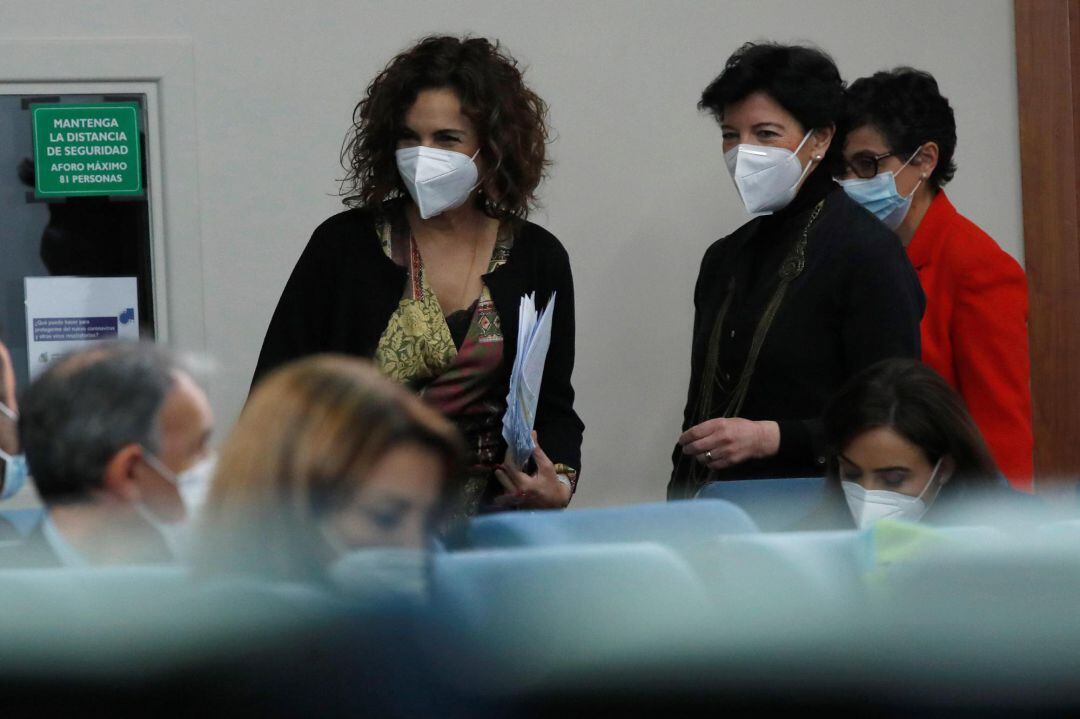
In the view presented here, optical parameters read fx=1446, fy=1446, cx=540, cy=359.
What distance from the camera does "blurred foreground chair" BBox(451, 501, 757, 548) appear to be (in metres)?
1.12

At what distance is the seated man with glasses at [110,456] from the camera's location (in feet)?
3.33

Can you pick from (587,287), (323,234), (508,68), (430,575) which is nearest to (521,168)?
(508,68)

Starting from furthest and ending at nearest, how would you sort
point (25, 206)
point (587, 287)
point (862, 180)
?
point (587, 287)
point (25, 206)
point (862, 180)

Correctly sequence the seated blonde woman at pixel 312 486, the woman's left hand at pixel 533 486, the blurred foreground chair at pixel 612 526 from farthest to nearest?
1. the woman's left hand at pixel 533 486
2. the blurred foreground chair at pixel 612 526
3. the seated blonde woman at pixel 312 486

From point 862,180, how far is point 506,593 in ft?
6.74

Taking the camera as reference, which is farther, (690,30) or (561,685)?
(690,30)

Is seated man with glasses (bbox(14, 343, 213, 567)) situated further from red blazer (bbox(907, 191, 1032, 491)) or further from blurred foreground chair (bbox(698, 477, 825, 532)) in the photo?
red blazer (bbox(907, 191, 1032, 491))

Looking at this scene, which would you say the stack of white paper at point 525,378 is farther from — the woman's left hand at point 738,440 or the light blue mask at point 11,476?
the light blue mask at point 11,476

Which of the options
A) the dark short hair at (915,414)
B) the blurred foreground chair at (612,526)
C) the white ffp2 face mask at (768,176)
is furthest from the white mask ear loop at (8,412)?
the white ffp2 face mask at (768,176)

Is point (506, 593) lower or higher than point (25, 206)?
lower

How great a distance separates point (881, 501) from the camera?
1741 mm

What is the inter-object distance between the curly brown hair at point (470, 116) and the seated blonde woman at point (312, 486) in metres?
1.42

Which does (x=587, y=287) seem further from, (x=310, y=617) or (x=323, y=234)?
(x=310, y=617)

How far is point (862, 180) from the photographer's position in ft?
9.54
